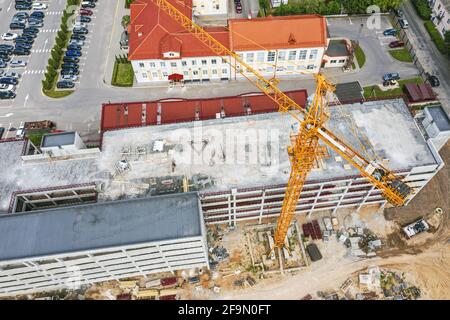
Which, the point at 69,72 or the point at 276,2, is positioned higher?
the point at 276,2

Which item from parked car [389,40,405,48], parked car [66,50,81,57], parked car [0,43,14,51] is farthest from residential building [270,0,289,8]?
parked car [0,43,14,51]

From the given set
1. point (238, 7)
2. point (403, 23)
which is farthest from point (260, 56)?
point (403, 23)

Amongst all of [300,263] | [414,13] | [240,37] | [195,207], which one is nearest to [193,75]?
[240,37]

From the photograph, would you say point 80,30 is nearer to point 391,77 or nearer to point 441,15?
point 391,77

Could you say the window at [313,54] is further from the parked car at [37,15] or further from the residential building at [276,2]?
the parked car at [37,15]

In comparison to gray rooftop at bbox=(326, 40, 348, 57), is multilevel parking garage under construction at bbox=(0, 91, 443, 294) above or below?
below

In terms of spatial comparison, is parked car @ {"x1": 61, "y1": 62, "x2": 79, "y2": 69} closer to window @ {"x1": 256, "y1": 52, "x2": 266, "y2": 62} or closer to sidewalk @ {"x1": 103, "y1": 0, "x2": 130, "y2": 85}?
sidewalk @ {"x1": 103, "y1": 0, "x2": 130, "y2": 85}
